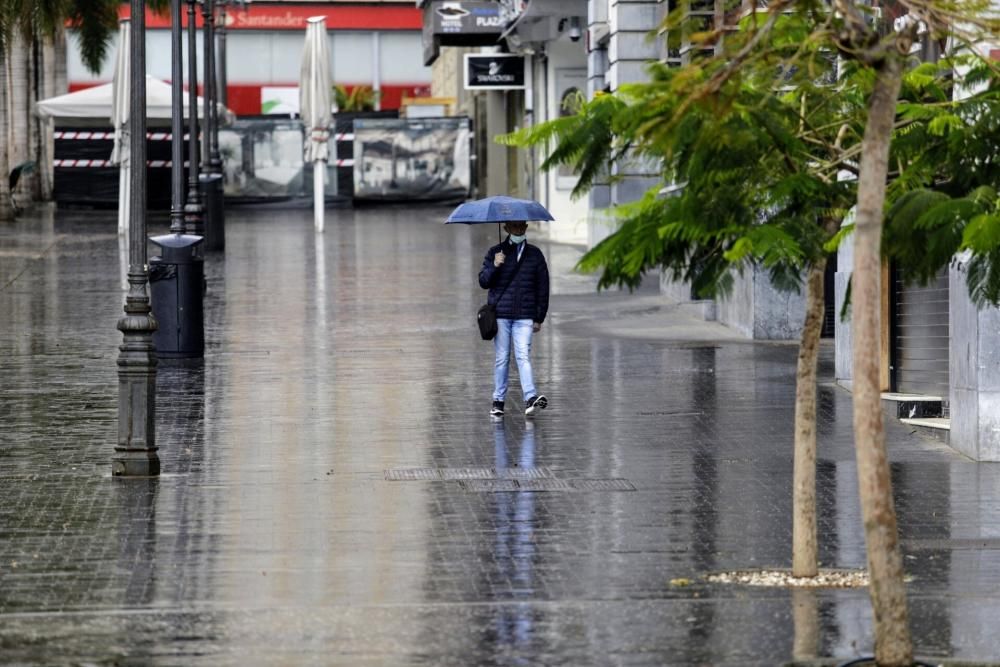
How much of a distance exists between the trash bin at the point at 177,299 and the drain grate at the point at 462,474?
725 centimetres

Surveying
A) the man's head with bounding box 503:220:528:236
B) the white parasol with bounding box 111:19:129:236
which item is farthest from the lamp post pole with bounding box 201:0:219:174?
the man's head with bounding box 503:220:528:236

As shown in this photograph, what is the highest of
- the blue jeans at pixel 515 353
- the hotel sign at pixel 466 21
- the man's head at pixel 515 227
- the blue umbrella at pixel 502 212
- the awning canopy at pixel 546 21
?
the hotel sign at pixel 466 21

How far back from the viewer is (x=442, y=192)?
5291cm

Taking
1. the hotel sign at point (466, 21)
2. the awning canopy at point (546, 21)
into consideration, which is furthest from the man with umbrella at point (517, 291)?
the hotel sign at point (466, 21)

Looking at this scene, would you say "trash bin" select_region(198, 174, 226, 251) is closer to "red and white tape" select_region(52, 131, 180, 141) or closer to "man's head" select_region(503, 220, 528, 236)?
"red and white tape" select_region(52, 131, 180, 141)

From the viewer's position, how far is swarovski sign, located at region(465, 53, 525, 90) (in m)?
44.4

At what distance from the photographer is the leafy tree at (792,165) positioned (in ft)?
26.3

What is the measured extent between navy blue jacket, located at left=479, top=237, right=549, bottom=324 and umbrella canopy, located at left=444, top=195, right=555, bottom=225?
0.28 meters

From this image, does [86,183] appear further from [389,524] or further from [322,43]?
[389,524]

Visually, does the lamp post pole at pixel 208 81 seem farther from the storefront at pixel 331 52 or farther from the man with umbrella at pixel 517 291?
the storefront at pixel 331 52

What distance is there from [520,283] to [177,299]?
521cm

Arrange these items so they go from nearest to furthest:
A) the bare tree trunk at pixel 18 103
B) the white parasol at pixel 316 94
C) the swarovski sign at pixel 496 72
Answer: the white parasol at pixel 316 94 < the swarovski sign at pixel 496 72 < the bare tree trunk at pixel 18 103

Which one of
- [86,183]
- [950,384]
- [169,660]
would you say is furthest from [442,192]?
[169,660]

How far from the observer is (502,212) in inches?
655
